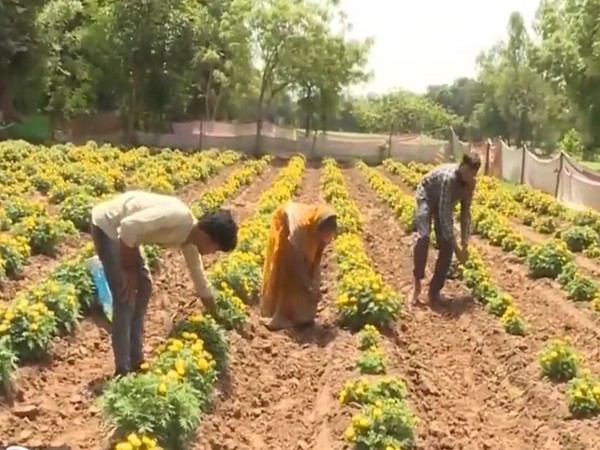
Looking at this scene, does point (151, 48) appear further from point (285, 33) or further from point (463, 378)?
point (463, 378)

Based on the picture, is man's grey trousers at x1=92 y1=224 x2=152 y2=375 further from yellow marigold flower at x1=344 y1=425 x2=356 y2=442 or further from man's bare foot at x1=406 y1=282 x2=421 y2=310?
man's bare foot at x1=406 y1=282 x2=421 y2=310

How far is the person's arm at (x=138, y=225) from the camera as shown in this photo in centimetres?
577


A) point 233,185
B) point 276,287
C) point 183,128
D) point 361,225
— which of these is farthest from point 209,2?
point 276,287

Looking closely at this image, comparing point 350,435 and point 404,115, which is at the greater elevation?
point 404,115

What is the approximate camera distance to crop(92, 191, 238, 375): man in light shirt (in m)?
5.83

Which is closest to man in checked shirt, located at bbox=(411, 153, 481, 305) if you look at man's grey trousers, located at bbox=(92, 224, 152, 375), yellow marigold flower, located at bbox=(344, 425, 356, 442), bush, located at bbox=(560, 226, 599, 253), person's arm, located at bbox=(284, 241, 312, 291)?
person's arm, located at bbox=(284, 241, 312, 291)

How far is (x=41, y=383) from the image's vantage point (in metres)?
6.62

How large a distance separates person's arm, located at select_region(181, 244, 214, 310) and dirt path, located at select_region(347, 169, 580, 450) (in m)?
1.54

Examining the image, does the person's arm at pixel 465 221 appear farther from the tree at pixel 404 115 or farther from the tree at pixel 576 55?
the tree at pixel 404 115

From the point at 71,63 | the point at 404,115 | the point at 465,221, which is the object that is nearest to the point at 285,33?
the point at 71,63

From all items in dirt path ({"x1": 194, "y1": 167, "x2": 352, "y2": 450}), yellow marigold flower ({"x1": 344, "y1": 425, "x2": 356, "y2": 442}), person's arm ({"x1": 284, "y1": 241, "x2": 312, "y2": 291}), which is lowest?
dirt path ({"x1": 194, "y1": 167, "x2": 352, "y2": 450})

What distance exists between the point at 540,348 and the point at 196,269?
10.9 ft

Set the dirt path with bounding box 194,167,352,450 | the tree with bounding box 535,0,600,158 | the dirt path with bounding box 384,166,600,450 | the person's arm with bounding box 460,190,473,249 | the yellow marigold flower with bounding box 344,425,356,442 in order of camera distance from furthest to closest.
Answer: the tree with bounding box 535,0,600,158 < the person's arm with bounding box 460,190,473,249 < the dirt path with bounding box 384,166,600,450 < the dirt path with bounding box 194,167,352,450 < the yellow marigold flower with bounding box 344,425,356,442

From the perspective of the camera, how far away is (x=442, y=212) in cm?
956
